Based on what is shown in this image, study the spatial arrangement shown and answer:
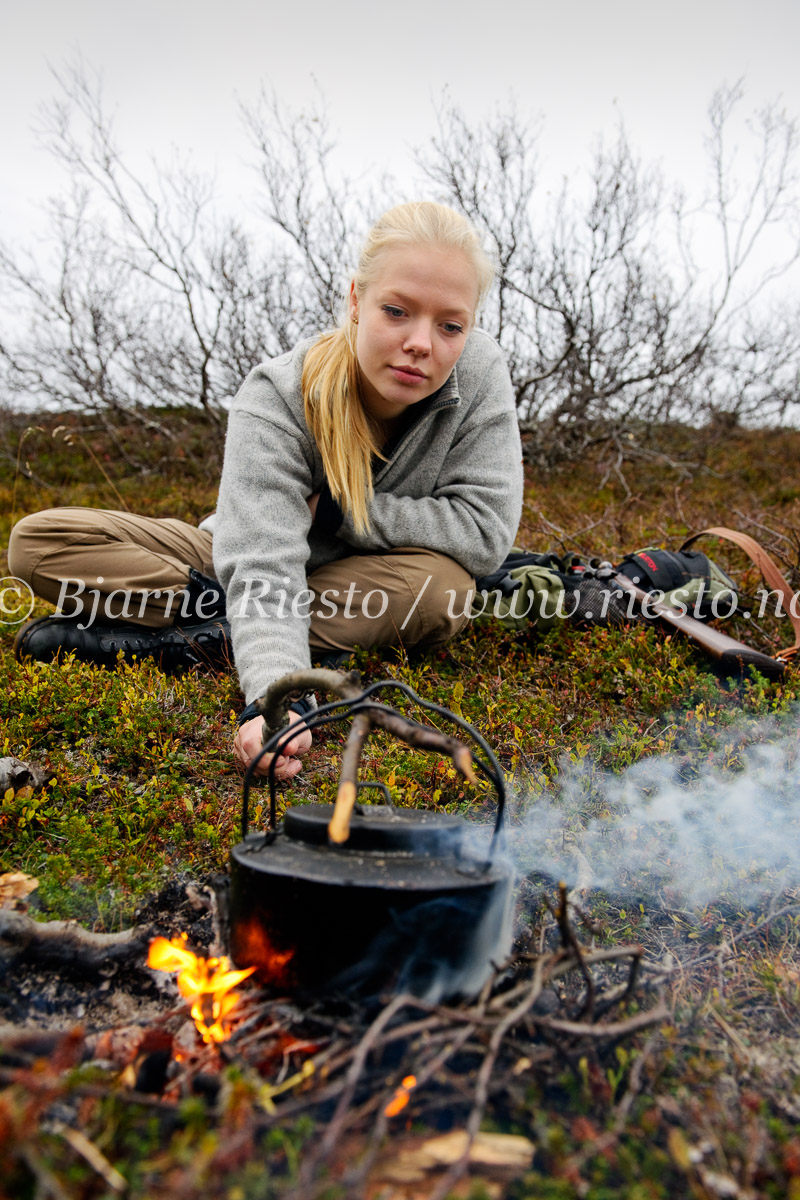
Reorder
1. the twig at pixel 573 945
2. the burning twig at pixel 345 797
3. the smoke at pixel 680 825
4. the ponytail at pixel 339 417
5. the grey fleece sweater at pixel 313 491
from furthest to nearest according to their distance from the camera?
the ponytail at pixel 339 417, the grey fleece sweater at pixel 313 491, the smoke at pixel 680 825, the twig at pixel 573 945, the burning twig at pixel 345 797

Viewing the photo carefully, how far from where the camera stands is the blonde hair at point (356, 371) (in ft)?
9.11

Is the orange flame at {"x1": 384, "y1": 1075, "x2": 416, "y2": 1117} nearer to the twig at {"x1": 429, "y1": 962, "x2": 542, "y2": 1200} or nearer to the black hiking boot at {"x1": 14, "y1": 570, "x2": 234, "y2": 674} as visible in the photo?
the twig at {"x1": 429, "y1": 962, "x2": 542, "y2": 1200}

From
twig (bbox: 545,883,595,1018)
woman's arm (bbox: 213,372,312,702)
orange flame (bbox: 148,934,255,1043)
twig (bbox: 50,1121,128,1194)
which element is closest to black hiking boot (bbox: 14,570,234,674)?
woman's arm (bbox: 213,372,312,702)

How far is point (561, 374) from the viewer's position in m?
10.2

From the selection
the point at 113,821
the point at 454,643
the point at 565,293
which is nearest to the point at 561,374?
the point at 565,293

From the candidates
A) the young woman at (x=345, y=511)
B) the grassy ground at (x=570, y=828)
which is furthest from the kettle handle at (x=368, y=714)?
the young woman at (x=345, y=511)

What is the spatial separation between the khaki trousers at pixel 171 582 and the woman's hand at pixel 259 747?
1010 millimetres

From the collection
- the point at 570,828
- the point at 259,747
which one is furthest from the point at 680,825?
the point at 259,747

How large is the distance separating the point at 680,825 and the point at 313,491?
2.04 meters

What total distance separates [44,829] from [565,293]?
31.1 ft

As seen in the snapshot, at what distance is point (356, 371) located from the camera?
316 centimetres

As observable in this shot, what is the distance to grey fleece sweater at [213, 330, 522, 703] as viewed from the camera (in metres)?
2.86

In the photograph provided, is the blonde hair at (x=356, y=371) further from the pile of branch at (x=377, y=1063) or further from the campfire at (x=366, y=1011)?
the pile of branch at (x=377, y=1063)

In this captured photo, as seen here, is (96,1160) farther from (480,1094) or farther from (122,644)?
(122,644)
